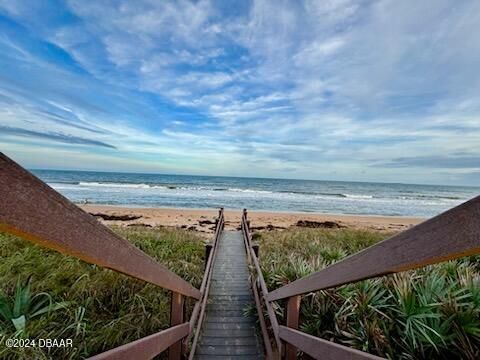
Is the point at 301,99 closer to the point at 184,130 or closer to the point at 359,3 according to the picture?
the point at 359,3


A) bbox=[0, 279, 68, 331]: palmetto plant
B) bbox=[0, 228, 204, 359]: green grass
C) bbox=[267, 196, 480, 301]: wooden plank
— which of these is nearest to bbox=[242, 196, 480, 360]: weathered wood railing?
bbox=[267, 196, 480, 301]: wooden plank

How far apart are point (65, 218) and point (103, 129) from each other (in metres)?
63.0

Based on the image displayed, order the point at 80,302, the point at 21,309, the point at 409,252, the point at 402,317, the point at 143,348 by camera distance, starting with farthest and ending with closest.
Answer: the point at 80,302 → the point at 21,309 → the point at 402,317 → the point at 143,348 → the point at 409,252

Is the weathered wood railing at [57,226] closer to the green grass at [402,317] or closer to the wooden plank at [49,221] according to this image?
the wooden plank at [49,221]

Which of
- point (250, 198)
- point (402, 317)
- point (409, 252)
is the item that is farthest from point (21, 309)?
point (250, 198)

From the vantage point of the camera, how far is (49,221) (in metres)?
0.72

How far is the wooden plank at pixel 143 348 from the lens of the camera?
1.16 m

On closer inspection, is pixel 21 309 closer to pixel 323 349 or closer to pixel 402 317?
pixel 323 349

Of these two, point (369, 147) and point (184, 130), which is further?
point (369, 147)

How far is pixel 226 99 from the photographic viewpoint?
126 feet

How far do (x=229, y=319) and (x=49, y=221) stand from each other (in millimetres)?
4759


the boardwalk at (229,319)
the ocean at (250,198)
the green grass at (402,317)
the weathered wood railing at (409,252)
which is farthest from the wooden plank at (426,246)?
the ocean at (250,198)

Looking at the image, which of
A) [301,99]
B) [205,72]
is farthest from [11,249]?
[301,99]

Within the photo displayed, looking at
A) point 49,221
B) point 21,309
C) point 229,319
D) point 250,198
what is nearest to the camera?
point 49,221
